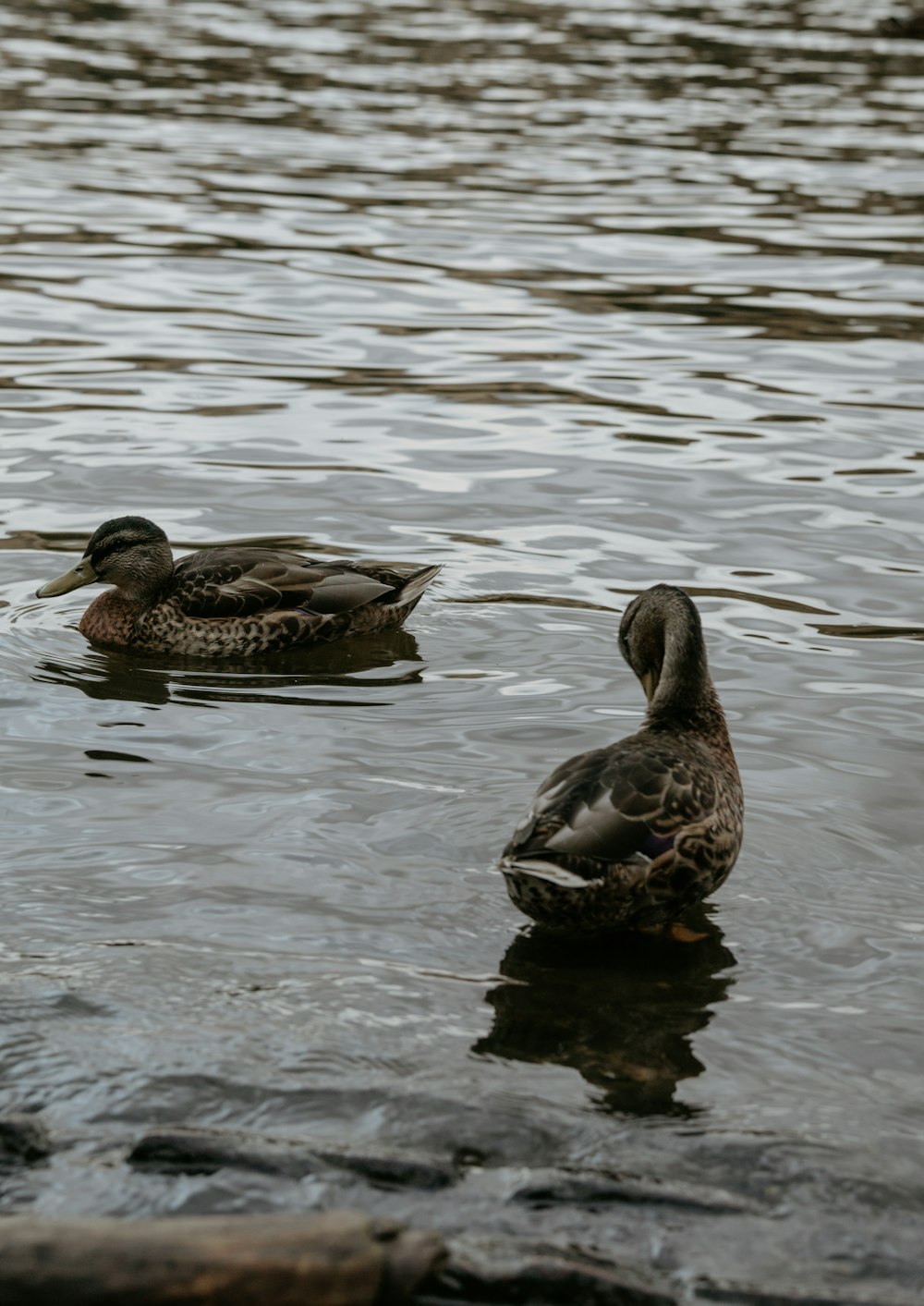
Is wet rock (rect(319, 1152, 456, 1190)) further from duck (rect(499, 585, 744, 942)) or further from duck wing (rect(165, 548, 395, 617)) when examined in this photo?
duck wing (rect(165, 548, 395, 617))

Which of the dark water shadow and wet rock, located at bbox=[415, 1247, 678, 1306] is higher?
wet rock, located at bbox=[415, 1247, 678, 1306]

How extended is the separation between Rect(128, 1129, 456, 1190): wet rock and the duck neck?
2.61 metres

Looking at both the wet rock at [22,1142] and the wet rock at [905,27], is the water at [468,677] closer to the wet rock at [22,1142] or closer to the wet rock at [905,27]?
the wet rock at [22,1142]

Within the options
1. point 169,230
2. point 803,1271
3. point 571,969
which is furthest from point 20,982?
point 169,230

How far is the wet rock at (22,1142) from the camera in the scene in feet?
16.1

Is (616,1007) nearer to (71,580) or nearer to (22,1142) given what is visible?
(22,1142)

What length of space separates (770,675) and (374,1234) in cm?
583

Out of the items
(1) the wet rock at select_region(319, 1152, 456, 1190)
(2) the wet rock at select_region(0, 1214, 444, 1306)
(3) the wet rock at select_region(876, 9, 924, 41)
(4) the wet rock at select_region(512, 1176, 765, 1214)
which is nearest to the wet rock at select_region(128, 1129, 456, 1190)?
(1) the wet rock at select_region(319, 1152, 456, 1190)

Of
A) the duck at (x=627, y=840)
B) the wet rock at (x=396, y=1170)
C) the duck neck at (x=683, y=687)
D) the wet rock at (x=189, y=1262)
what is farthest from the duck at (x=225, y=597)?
the wet rock at (x=189, y=1262)

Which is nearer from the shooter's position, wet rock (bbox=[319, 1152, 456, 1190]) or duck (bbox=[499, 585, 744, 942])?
wet rock (bbox=[319, 1152, 456, 1190])

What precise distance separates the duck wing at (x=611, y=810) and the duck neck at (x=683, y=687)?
22.4 inches

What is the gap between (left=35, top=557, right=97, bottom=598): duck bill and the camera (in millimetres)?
10242

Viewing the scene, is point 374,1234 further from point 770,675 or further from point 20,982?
point 770,675

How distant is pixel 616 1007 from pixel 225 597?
14.5 ft
